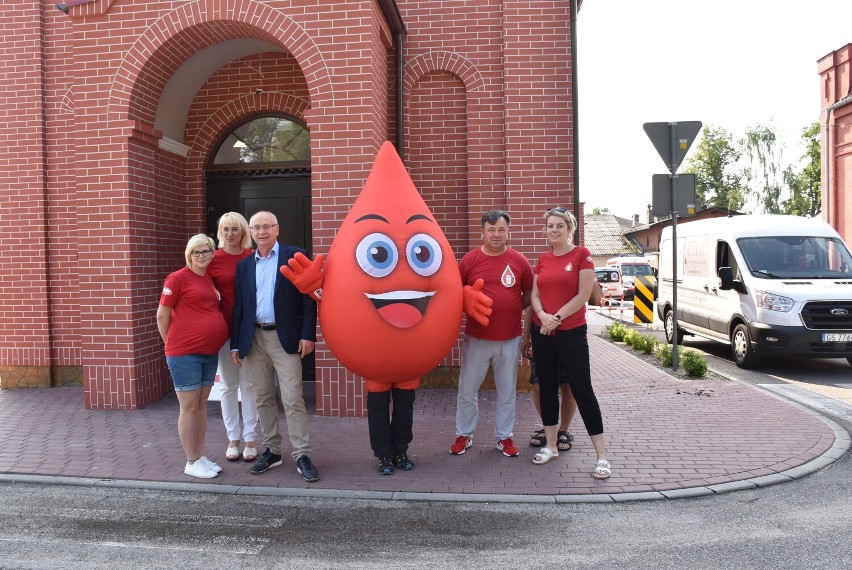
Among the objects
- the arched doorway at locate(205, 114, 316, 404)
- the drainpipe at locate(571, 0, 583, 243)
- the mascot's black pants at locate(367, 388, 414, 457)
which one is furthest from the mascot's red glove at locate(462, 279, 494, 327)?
the arched doorway at locate(205, 114, 316, 404)

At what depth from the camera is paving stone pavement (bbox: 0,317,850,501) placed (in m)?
4.68

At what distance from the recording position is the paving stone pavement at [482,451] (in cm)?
468

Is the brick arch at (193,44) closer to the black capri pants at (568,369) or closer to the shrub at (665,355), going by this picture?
the black capri pants at (568,369)

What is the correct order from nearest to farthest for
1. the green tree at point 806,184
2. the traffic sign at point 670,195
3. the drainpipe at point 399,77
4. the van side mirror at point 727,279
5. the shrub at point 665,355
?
the drainpipe at point 399,77, the traffic sign at point 670,195, the shrub at point 665,355, the van side mirror at point 727,279, the green tree at point 806,184

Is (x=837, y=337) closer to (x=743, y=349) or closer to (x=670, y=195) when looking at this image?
(x=743, y=349)

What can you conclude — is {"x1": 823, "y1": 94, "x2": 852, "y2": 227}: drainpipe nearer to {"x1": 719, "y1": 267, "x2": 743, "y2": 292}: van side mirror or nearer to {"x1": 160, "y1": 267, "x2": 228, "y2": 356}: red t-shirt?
{"x1": 719, "y1": 267, "x2": 743, "y2": 292}: van side mirror

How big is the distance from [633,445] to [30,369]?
305 inches

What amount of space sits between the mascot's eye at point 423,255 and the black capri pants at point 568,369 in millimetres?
1130

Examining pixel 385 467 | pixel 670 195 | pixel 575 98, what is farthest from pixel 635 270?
pixel 385 467

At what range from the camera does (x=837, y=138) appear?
22234 mm

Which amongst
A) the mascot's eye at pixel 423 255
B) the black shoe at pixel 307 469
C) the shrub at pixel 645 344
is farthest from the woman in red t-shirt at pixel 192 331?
the shrub at pixel 645 344

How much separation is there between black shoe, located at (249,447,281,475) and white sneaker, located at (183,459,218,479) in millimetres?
306

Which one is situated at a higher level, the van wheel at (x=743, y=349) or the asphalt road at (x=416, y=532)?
the van wheel at (x=743, y=349)

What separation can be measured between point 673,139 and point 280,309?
652 cm
